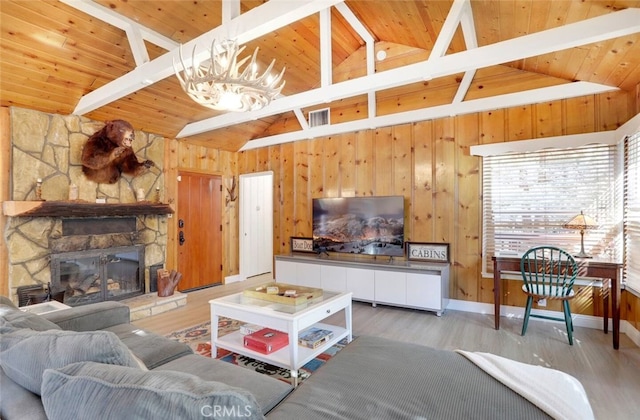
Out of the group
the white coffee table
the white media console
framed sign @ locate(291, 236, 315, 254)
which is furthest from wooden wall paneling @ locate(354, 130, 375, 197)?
the white coffee table

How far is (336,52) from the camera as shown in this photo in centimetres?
466

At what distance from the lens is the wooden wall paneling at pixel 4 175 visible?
343cm

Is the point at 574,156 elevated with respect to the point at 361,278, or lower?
elevated

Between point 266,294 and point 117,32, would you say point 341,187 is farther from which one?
point 117,32

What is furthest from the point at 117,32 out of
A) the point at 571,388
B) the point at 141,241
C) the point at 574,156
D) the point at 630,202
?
the point at 630,202

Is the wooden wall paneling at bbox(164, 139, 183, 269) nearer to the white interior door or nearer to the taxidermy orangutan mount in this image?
the taxidermy orangutan mount

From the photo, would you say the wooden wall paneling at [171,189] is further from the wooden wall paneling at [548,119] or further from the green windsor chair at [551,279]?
the wooden wall paneling at [548,119]

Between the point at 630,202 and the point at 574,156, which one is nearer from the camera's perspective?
the point at 630,202

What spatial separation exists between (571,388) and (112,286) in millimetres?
4737

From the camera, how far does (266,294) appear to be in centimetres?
276

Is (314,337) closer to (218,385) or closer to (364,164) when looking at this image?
(218,385)

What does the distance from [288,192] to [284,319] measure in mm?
3428

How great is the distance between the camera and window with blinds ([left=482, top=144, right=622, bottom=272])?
3.38 m

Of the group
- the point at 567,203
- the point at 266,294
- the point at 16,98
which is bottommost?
the point at 266,294
